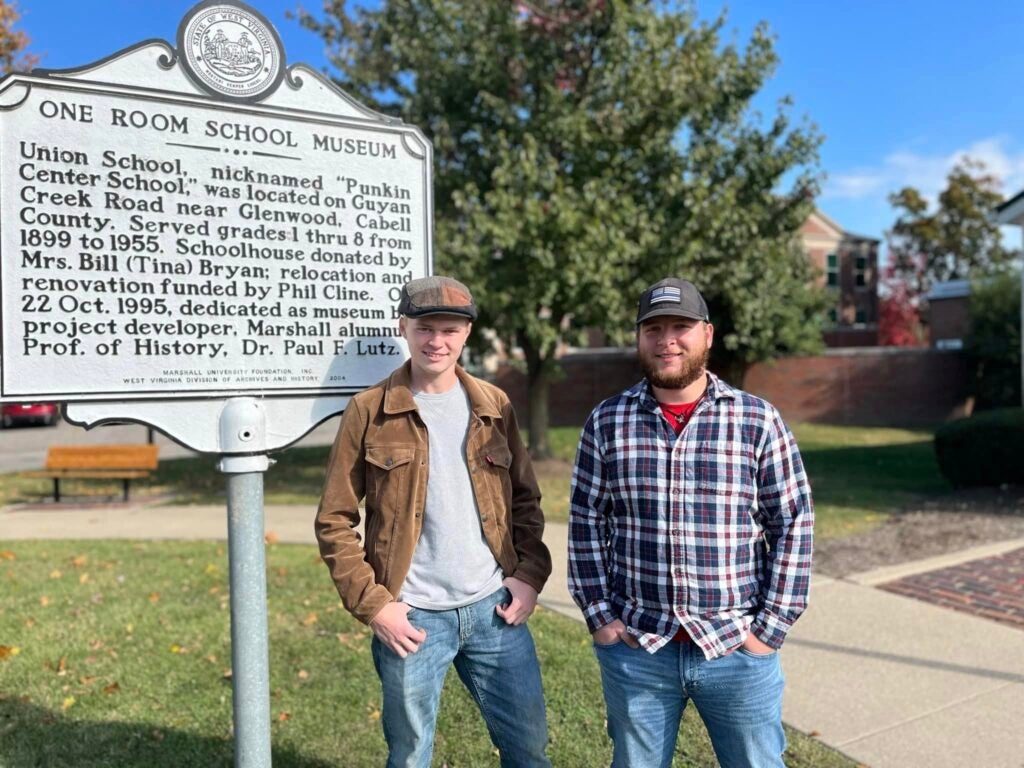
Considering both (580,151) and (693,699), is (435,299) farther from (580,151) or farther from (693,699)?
(580,151)

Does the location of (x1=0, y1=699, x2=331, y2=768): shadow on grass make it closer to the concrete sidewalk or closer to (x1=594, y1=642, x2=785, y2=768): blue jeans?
(x1=594, y1=642, x2=785, y2=768): blue jeans

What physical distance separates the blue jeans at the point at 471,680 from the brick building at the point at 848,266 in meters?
40.9

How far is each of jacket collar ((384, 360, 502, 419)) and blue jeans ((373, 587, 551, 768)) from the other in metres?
0.56

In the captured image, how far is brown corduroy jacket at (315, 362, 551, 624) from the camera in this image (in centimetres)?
225

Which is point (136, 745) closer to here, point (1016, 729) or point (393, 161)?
point (393, 161)

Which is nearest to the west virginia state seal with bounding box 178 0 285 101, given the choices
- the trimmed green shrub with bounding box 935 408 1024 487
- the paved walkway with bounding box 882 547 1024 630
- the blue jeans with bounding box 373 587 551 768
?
the blue jeans with bounding box 373 587 551 768

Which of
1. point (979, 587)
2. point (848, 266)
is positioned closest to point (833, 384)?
point (979, 587)

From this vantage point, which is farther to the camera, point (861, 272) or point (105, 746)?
point (861, 272)

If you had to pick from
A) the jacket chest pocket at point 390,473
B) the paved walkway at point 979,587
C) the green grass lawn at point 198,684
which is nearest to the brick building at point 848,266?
the paved walkway at point 979,587

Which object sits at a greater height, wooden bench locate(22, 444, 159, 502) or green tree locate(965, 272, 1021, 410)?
green tree locate(965, 272, 1021, 410)

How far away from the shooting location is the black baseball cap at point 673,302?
88.0 inches

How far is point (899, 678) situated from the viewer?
418cm

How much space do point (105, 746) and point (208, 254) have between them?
2362 millimetres

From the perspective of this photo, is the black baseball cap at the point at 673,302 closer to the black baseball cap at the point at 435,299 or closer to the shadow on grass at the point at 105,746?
the black baseball cap at the point at 435,299
